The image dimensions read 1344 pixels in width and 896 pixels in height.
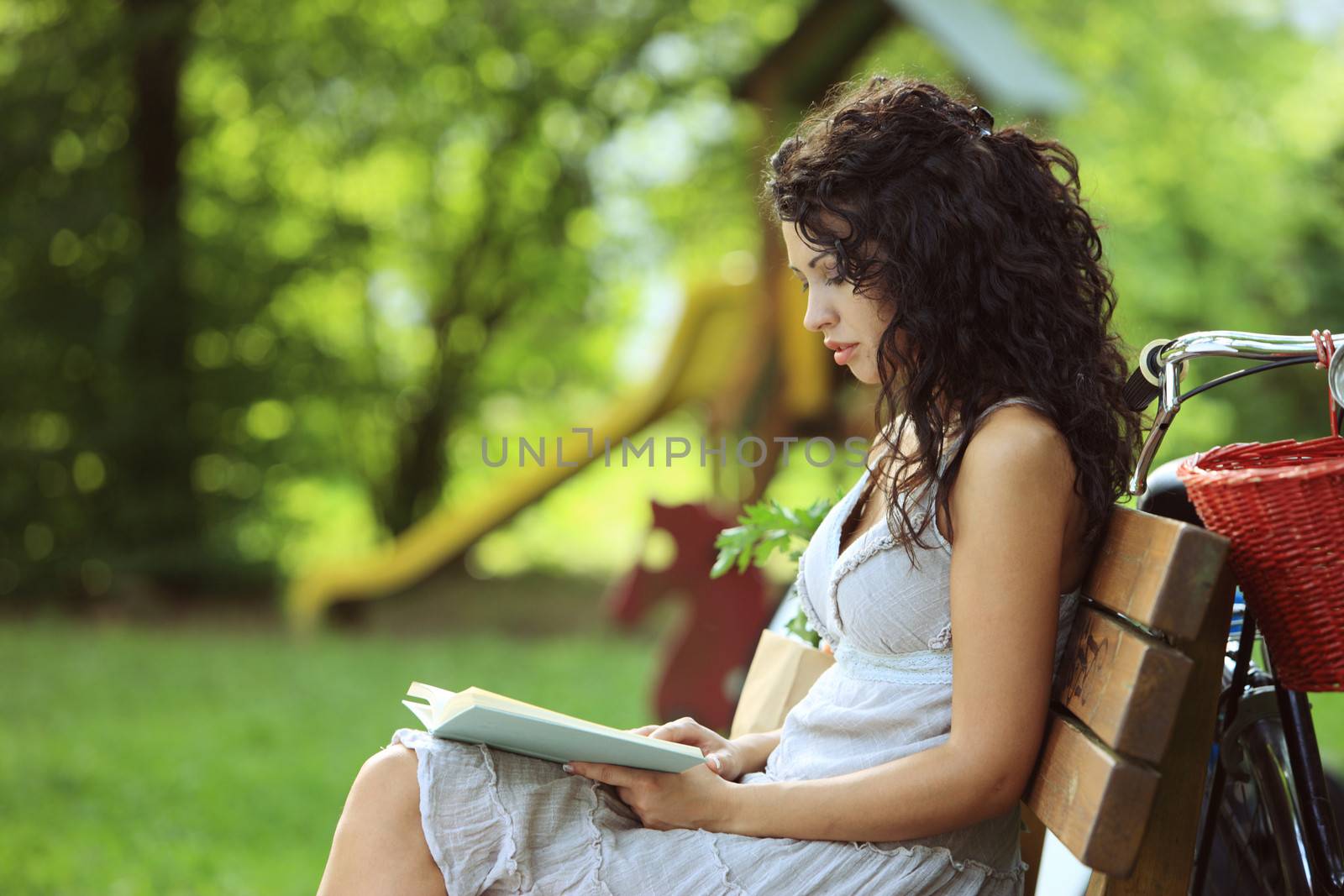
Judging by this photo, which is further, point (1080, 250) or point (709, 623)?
point (709, 623)

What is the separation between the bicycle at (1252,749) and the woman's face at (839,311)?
31 cm

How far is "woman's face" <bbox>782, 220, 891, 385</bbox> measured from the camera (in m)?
1.64

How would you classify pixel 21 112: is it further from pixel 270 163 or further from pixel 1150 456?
pixel 1150 456

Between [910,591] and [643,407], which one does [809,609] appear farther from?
[643,407]

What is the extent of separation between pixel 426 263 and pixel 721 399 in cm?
504

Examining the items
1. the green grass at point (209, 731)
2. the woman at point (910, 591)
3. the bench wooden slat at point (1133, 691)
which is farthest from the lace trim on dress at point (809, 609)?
the green grass at point (209, 731)

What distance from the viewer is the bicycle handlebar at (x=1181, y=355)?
1.53 m

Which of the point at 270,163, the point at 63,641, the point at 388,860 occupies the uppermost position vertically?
the point at 270,163

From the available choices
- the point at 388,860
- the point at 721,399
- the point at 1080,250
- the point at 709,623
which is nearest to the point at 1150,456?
the point at 1080,250

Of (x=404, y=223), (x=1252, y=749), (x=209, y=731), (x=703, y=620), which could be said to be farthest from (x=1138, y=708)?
(x=404, y=223)

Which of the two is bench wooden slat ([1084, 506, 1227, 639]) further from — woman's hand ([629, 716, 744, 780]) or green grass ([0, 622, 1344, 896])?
green grass ([0, 622, 1344, 896])

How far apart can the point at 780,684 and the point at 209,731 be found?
472cm

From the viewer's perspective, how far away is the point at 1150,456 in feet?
5.20

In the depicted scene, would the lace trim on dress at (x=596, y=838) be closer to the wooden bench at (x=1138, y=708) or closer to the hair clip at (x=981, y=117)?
the wooden bench at (x=1138, y=708)
